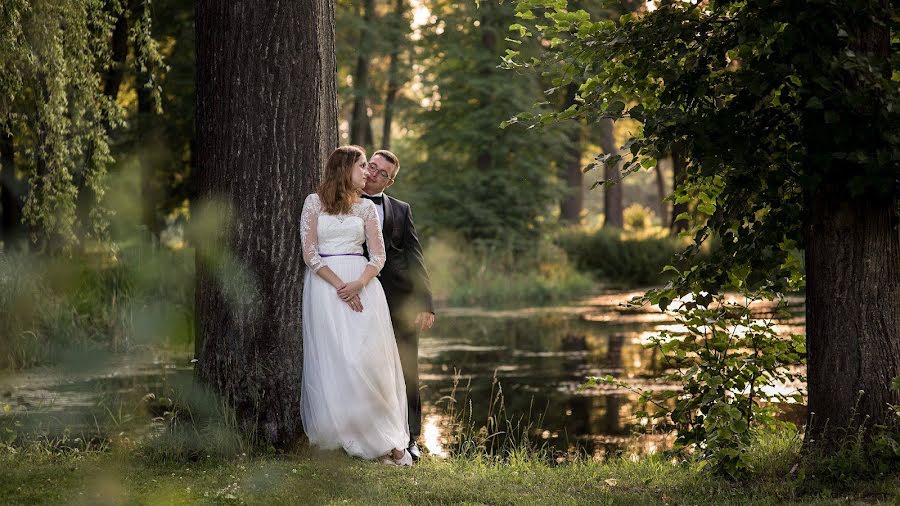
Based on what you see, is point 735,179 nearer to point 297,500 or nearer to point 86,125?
point 297,500

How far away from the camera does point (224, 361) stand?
6848 mm

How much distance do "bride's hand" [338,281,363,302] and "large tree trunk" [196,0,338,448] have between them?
288mm

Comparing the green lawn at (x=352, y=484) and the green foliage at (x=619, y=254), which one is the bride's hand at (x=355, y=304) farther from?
the green foliage at (x=619, y=254)

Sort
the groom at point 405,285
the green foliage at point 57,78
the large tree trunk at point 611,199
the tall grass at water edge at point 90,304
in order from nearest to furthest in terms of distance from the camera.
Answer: the groom at point 405,285 < the green foliage at point 57,78 < the tall grass at water edge at point 90,304 < the large tree trunk at point 611,199

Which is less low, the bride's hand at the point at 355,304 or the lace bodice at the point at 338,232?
the lace bodice at the point at 338,232

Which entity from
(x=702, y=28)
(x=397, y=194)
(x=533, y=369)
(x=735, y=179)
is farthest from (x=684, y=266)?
(x=397, y=194)

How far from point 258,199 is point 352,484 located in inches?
76.2

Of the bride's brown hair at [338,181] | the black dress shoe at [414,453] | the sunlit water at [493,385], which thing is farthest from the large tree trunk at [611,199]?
the bride's brown hair at [338,181]

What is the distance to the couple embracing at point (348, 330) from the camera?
269 inches

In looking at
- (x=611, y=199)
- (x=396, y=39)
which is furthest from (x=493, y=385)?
(x=611, y=199)

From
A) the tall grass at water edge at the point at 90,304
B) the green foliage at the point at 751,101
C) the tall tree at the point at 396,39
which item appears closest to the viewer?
the green foliage at the point at 751,101

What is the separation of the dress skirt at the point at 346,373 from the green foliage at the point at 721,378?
140 cm

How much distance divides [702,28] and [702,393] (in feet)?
7.07

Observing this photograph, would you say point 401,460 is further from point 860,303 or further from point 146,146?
point 146,146
